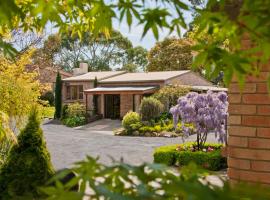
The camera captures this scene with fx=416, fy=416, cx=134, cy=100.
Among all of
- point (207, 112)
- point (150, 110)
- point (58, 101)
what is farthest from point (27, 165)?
point (58, 101)

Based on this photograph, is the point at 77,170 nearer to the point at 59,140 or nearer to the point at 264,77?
the point at 264,77

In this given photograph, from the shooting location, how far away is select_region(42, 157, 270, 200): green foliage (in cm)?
105

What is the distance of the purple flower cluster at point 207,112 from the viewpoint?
14.8 m

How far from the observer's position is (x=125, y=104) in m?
35.2

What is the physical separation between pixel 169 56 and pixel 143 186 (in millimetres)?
44932

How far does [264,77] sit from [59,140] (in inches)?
785

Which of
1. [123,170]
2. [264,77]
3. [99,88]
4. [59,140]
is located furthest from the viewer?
[99,88]

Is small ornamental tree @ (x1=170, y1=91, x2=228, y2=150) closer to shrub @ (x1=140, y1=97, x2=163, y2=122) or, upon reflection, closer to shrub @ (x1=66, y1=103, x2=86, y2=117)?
shrub @ (x1=140, y1=97, x2=163, y2=122)

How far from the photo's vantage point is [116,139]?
2345 cm

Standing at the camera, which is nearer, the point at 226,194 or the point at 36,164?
the point at 226,194

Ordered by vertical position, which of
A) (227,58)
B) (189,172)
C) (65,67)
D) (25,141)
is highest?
(65,67)

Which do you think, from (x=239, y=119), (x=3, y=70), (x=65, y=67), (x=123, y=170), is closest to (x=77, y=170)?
(x=123, y=170)

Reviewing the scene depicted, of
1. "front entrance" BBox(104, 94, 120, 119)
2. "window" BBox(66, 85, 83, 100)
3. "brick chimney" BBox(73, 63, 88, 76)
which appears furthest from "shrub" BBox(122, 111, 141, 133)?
"brick chimney" BBox(73, 63, 88, 76)

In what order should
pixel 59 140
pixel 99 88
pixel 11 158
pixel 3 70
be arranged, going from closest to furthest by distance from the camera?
pixel 11 158
pixel 3 70
pixel 59 140
pixel 99 88
